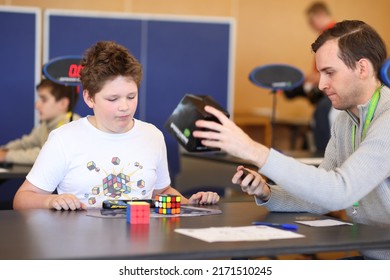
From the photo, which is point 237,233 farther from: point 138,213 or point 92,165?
point 92,165

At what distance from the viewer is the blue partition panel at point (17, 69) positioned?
4895 millimetres

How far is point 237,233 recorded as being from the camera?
1.95m

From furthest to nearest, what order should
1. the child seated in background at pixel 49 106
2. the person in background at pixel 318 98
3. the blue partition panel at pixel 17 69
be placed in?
the person in background at pixel 318 98, the blue partition panel at pixel 17 69, the child seated in background at pixel 49 106

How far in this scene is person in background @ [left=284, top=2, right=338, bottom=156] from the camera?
534 cm

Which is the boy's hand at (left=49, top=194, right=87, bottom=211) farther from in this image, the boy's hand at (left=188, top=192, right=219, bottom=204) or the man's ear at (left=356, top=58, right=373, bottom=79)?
the man's ear at (left=356, top=58, right=373, bottom=79)

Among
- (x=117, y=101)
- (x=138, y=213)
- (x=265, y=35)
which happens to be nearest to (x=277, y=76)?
(x=117, y=101)

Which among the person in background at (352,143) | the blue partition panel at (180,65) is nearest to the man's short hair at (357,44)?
the person in background at (352,143)

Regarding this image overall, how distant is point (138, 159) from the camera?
2.56 meters

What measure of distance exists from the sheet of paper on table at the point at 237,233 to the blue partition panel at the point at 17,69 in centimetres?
316

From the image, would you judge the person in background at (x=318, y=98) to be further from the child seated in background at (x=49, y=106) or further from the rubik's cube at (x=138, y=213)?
the rubik's cube at (x=138, y=213)

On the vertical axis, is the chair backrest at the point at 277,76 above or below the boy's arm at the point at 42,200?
above

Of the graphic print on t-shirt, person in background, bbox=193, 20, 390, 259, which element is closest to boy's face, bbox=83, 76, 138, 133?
the graphic print on t-shirt

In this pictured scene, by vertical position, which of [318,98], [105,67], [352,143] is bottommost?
[318,98]

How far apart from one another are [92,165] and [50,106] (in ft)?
6.14
